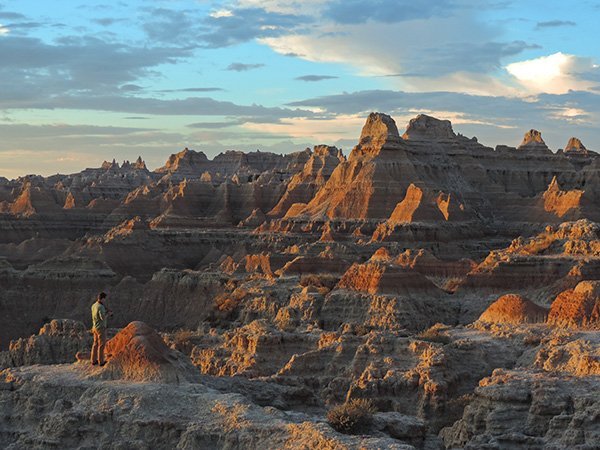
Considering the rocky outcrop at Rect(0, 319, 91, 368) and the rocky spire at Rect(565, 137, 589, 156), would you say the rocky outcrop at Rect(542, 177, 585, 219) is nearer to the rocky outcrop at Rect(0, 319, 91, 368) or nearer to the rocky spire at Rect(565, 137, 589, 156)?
the rocky spire at Rect(565, 137, 589, 156)

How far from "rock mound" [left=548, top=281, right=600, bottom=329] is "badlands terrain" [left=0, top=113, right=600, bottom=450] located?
0.12 meters

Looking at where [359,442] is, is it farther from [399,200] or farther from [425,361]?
[399,200]

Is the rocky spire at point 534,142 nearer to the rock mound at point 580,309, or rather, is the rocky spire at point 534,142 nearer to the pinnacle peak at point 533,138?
the pinnacle peak at point 533,138

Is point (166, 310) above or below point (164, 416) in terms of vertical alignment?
below

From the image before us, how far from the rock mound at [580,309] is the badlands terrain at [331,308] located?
0.39ft

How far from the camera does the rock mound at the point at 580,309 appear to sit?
47612 millimetres

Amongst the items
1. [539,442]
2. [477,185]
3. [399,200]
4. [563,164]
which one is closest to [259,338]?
[539,442]

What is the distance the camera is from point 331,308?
63.4 m

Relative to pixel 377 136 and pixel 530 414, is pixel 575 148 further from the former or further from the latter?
pixel 530 414

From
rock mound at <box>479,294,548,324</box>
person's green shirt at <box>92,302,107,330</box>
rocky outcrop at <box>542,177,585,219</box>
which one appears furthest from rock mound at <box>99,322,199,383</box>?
rocky outcrop at <box>542,177,585,219</box>

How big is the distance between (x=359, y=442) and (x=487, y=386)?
11.6m

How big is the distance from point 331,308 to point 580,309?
699 inches

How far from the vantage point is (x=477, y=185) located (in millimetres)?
156625

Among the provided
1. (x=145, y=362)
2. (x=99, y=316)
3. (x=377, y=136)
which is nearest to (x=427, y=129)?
(x=377, y=136)
